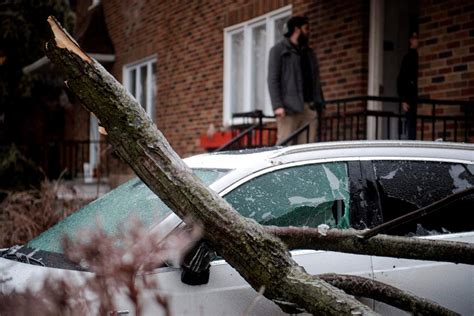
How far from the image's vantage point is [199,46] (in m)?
11.7

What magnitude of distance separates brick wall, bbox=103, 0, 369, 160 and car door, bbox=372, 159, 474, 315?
14.6 ft

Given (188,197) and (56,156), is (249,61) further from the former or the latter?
(188,197)

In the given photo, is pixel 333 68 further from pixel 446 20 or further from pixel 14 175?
pixel 14 175

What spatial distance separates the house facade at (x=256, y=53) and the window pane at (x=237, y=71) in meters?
0.02

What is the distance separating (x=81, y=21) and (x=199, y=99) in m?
6.42

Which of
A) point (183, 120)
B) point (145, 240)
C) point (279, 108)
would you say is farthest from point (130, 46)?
point (145, 240)

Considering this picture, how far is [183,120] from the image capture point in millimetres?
12258

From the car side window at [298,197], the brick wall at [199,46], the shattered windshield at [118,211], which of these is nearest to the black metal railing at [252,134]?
the brick wall at [199,46]

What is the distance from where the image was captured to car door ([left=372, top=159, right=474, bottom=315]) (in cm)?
348

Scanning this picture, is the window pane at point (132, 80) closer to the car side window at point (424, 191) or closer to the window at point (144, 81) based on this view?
the window at point (144, 81)

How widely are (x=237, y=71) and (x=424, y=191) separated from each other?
746 cm

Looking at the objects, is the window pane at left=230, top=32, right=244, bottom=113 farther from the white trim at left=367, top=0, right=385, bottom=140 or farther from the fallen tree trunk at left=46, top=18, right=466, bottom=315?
the fallen tree trunk at left=46, top=18, right=466, bottom=315

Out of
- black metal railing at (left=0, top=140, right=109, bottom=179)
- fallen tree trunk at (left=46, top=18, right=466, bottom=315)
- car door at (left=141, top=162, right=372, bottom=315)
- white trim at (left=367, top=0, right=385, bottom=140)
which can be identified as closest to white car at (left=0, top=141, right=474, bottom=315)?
car door at (left=141, top=162, right=372, bottom=315)

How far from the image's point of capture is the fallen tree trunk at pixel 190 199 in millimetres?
2502
